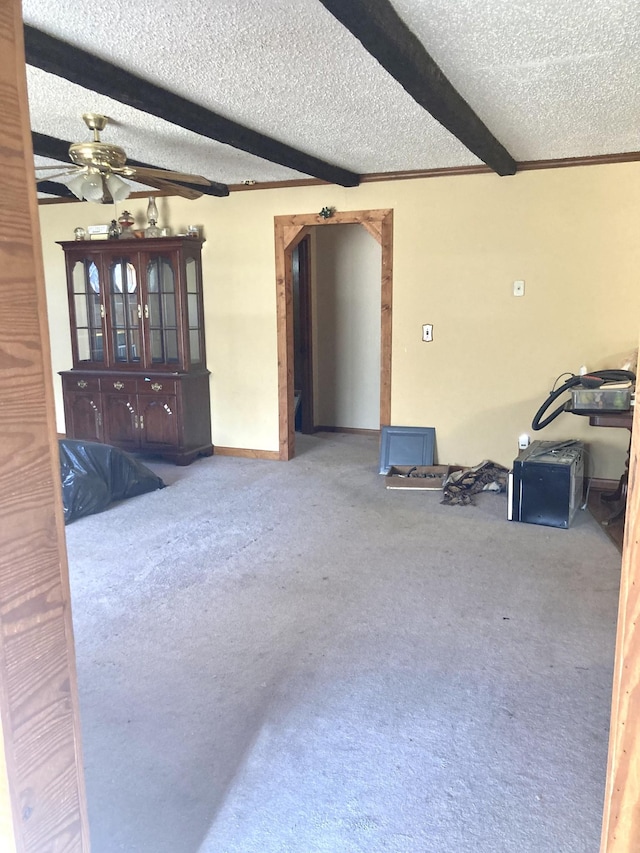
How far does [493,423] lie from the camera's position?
16.5ft

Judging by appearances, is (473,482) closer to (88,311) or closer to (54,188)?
(88,311)

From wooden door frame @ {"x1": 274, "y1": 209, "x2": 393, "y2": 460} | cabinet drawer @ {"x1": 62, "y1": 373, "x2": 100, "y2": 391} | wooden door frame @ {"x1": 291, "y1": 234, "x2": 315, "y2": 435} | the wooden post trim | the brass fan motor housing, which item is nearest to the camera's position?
the wooden post trim

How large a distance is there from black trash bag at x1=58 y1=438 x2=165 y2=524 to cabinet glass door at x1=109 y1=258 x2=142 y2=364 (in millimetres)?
1301

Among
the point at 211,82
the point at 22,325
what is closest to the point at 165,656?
the point at 22,325

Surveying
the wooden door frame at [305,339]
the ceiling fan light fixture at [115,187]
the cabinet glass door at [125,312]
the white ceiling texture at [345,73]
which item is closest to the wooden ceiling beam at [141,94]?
the white ceiling texture at [345,73]

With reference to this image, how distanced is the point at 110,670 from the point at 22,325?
1.76 meters

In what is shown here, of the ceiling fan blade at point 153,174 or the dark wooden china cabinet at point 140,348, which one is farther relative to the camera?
the dark wooden china cabinet at point 140,348

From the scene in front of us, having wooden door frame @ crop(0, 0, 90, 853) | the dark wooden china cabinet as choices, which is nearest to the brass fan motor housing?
the dark wooden china cabinet

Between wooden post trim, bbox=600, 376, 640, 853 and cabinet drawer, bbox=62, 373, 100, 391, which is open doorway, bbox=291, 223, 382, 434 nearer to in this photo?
cabinet drawer, bbox=62, 373, 100, 391

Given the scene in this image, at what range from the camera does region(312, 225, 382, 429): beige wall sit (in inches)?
262

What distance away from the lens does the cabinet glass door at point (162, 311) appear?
5516mm

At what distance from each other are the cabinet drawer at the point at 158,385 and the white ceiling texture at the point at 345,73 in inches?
72.2

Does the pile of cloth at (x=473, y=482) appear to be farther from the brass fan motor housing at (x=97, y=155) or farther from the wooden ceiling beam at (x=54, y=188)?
the wooden ceiling beam at (x=54, y=188)

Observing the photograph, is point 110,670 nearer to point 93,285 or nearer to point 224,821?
point 224,821
